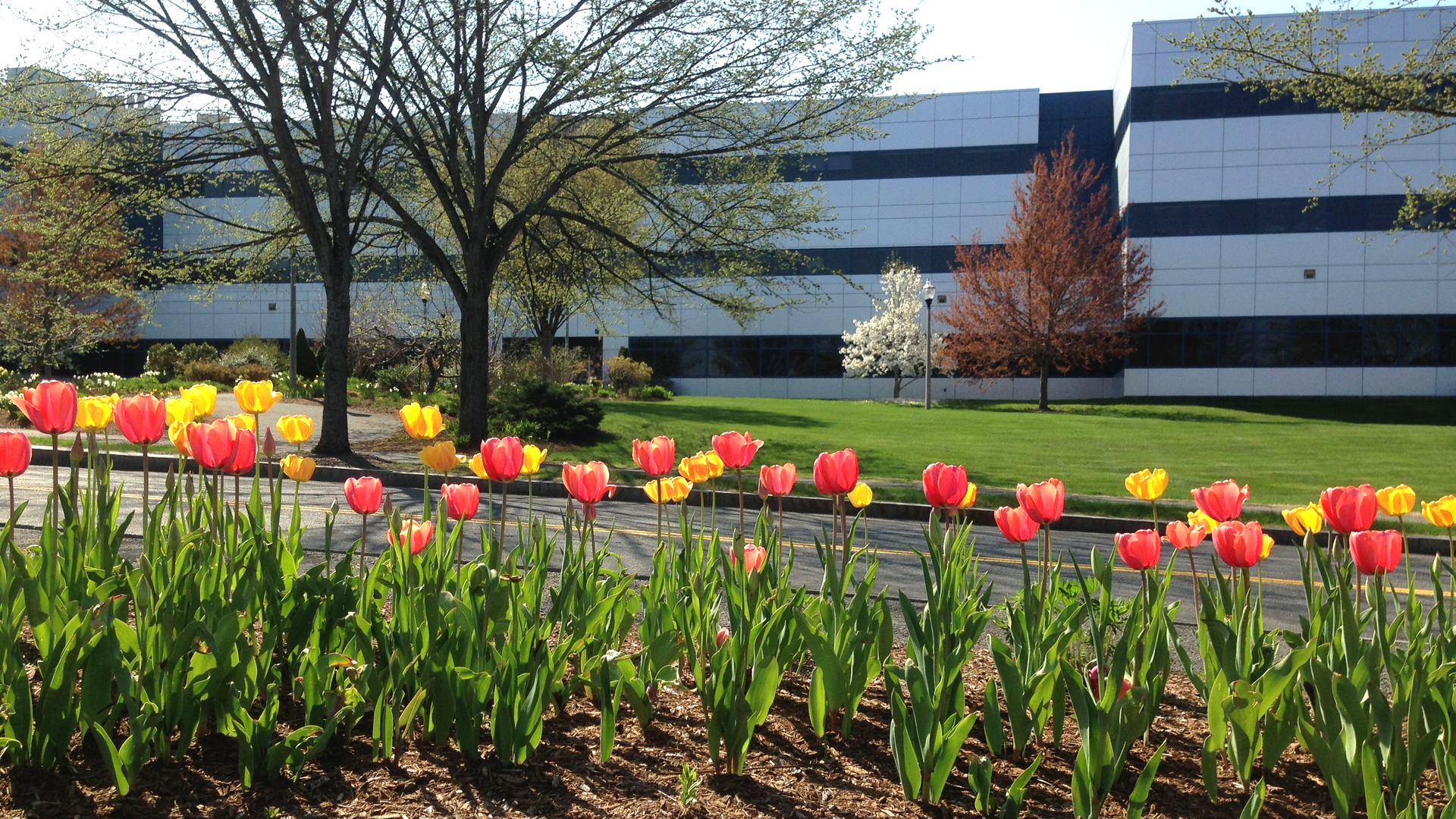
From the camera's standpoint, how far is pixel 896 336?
41.3m

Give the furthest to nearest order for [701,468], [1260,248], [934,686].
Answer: [1260,248] < [701,468] < [934,686]

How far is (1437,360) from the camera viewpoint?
36.7m

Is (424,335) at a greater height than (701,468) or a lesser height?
greater

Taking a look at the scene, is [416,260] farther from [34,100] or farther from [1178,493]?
[1178,493]

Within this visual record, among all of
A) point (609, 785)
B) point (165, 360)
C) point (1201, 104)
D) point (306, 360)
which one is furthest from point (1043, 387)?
point (609, 785)

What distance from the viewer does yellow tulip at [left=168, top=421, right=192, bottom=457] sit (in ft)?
10.1

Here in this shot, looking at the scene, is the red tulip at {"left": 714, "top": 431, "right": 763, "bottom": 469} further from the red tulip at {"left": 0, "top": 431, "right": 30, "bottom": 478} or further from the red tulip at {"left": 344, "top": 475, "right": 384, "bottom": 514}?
the red tulip at {"left": 0, "top": 431, "right": 30, "bottom": 478}

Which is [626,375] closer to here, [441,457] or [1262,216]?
[1262,216]

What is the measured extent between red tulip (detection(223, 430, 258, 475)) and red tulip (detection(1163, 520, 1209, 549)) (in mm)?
2730

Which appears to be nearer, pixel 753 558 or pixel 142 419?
pixel 142 419

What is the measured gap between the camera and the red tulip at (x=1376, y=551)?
8.35ft

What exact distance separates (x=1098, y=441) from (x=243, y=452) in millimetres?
20751

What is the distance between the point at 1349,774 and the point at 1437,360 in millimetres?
42196

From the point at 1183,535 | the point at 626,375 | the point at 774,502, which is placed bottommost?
the point at 774,502
